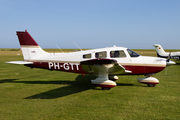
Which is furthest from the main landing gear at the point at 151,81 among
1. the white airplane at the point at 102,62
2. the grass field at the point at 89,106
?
the grass field at the point at 89,106

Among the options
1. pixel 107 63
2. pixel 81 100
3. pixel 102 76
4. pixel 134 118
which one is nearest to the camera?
pixel 134 118

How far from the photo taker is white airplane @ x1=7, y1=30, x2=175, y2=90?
7715mm

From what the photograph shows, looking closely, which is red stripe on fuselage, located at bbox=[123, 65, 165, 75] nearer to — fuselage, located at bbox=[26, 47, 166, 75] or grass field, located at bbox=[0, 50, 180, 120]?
fuselage, located at bbox=[26, 47, 166, 75]

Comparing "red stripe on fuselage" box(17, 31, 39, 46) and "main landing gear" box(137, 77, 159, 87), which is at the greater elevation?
"red stripe on fuselage" box(17, 31, 39, 46)

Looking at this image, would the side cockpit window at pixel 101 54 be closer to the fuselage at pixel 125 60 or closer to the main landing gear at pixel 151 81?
the fuselage at pixel 125 60

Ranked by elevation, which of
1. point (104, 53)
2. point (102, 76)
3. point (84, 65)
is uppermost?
point (104, 53)

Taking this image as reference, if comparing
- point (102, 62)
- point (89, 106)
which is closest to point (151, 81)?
point (102, 62)

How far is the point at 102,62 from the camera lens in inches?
275

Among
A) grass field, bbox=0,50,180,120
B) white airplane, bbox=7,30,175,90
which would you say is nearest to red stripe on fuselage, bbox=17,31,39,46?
white airplane, bbox=7,30,175,90

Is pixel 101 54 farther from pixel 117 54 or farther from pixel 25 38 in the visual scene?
pixel 25 38

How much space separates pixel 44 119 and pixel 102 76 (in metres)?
4.24

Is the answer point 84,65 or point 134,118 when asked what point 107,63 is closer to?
point 84,65

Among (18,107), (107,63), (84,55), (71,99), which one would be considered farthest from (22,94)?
(107,63)

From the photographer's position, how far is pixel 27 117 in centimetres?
464
